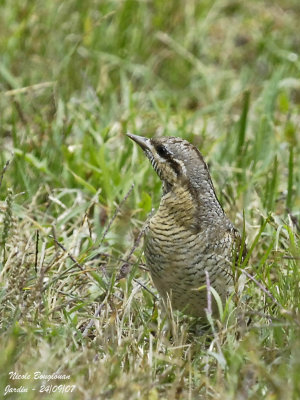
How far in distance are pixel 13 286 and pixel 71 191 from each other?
139 centimetres

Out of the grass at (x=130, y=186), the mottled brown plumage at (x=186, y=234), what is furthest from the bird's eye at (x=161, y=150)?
the grass at (x=130, y=186)

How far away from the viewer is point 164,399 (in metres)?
3.12

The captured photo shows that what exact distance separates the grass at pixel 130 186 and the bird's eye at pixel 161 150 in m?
0.32

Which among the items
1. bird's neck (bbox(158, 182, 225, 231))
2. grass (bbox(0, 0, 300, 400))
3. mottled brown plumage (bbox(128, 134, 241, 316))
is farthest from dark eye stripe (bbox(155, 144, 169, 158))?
grass (bbox(0, 0, 300, 400))

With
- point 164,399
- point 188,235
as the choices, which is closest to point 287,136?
point 188,235

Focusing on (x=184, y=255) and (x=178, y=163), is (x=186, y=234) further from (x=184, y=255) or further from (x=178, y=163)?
(x=178, y=163)

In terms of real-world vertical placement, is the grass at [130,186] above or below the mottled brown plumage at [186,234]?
below

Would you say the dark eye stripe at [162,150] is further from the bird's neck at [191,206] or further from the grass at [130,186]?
the grass at [130,186]

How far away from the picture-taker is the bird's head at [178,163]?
3.88m

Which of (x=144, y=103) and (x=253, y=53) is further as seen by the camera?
(x=253, y=53)

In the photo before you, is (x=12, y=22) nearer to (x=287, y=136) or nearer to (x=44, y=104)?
(x=44, y=104)

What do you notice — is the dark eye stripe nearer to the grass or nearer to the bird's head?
the bird's head

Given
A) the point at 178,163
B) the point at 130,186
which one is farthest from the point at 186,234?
the point at 130,186

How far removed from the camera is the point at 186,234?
12.5ft
